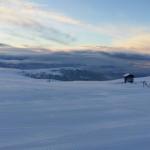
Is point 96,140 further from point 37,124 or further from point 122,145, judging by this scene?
point 37,124

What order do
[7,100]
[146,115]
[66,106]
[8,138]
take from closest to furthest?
[8,138] < [146,115] < [66,106] < [7,100]

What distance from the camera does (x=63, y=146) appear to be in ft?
22.1

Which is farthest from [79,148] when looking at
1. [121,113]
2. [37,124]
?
[121,113]

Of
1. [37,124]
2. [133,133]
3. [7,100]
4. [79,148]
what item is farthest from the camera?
[7,100]

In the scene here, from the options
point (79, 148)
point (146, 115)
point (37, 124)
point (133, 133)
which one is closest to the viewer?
point (79, 148)

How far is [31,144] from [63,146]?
20.9 inches

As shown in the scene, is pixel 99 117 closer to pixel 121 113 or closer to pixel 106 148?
pixel 121 113

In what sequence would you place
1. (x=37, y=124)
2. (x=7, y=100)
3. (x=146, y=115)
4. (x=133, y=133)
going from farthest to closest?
(x=7, y=100), (x=146, y=115), (x=37, y=124), (x=133, y=133)

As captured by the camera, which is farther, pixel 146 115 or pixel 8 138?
pixel 146 115

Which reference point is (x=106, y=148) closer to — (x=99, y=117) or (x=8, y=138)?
(x=8, y=138)

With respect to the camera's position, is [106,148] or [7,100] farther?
[7,100]

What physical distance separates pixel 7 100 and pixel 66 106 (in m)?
2.20

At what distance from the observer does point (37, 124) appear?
8.93 metres

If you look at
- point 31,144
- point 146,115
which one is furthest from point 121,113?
point 31,144
